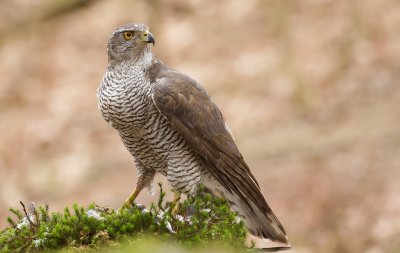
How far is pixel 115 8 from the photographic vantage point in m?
19.5

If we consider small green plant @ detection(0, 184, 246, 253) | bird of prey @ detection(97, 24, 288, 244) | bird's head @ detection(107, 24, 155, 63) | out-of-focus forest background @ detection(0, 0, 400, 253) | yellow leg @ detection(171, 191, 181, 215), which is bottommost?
small green plant @ detection(0, 184, 246, 253)

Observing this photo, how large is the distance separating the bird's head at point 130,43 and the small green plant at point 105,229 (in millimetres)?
1403

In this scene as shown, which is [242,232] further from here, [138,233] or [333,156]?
[333,156]

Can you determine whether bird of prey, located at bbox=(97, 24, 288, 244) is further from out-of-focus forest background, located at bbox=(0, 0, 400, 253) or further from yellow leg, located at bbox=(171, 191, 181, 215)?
out-of-focus forest background, located at bbox=(0, 0, 400, 253)

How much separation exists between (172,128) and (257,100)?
9861 millimetres

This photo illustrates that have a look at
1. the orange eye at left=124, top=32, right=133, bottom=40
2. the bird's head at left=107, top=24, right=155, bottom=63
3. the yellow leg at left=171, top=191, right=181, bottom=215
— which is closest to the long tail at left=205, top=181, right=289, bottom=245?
the yellow leg at left=171, top=191, right=181, bottom=215

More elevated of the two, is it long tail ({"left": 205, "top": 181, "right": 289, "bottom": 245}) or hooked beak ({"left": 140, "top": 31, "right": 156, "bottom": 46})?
hooked beak ({"left": 140, "top": 31, "right": 156, "bottom": 46})

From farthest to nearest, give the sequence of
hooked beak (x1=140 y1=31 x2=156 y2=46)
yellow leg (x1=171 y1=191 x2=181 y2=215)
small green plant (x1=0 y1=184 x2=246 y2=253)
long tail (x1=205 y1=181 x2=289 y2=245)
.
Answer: long tail (x1=205 y1=181 x2=289 y2=245) < hooked beak (x1=140 y1=31 x2=156 y2=46) < yellow leg (x1=171 y1=191 x2=181 y2=215) < small green plant (x1=0 y1=184 x2=246 y2=253)

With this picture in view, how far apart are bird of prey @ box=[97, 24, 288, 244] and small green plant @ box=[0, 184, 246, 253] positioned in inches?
29.9

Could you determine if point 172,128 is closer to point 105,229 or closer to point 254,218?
point 254,218

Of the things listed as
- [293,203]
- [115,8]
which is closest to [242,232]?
[293,203]

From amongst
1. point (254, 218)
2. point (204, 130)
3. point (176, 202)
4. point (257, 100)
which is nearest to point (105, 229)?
point (176, 202)

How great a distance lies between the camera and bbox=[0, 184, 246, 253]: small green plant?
533cm

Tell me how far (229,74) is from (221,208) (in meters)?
11.1
